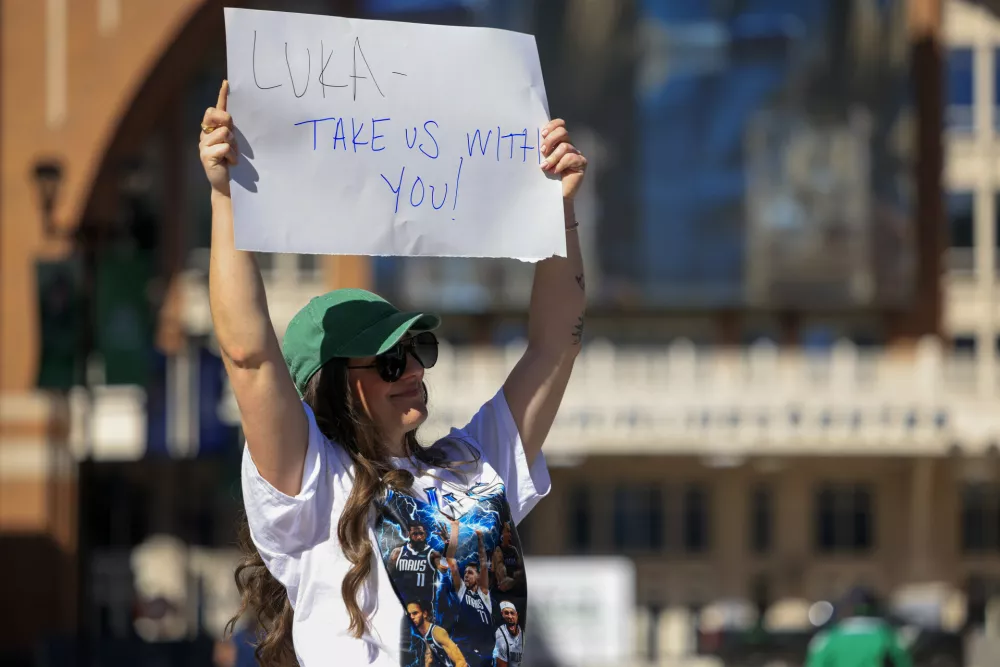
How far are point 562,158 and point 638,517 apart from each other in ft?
115

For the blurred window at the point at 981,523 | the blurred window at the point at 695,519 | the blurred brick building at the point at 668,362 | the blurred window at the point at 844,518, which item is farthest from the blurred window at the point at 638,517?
the blurred window at the point at 981,523

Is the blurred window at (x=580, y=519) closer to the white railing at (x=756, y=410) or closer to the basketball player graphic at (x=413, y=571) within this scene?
the white railing at (x=756, y=410)

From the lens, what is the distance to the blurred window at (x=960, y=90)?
3894cm

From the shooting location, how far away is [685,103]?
1446 inches

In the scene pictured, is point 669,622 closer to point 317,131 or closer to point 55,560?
point 55,560

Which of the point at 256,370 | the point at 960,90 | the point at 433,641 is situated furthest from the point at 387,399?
the point at 960,90

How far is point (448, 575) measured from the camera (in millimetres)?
2949

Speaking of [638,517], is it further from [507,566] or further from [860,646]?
[507,566]

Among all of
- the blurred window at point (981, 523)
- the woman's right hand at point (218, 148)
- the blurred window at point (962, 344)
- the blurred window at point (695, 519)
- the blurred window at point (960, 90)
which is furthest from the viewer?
the blurred window at point (960, 90)

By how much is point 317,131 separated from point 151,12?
104 feet

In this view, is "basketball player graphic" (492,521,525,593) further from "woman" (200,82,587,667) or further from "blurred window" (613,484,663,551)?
"blurred window" (613,484,663,551)

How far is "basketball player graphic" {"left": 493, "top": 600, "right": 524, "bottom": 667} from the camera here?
2977mm

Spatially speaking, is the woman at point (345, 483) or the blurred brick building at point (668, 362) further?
the blurred brick building at point (668, 362)

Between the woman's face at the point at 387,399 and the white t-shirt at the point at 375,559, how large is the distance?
11 centimetres
